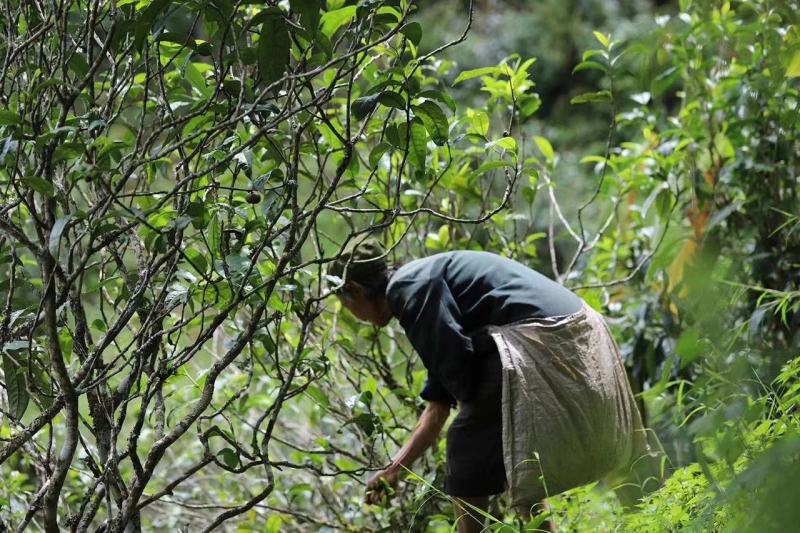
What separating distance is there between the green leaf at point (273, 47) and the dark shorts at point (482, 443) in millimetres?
1273

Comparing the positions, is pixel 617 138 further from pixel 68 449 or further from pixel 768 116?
pixel 68 449

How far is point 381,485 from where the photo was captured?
310 cm

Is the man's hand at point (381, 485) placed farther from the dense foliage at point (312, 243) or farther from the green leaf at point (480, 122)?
the green leaf at point (480, 122)

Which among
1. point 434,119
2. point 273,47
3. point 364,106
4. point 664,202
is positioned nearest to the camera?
point 273,47

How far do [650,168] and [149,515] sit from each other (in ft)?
11.2

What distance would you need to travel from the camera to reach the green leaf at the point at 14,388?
7.41 feet

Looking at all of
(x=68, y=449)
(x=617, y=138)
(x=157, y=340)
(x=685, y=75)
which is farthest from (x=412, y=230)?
(x=617, y=138)

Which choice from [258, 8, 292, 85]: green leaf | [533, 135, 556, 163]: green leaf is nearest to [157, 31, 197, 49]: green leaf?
[258, 8, 292, 85]: green leaf

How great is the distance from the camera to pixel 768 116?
439cm

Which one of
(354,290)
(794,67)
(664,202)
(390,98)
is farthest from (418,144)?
(664,202)

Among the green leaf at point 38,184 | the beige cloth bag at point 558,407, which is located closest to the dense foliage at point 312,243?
the green leaf at point 38,184

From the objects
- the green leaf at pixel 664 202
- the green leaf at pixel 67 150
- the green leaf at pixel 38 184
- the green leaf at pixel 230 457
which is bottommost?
the green leaf at pixel 230 457

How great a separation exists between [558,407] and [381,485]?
62 centimetres

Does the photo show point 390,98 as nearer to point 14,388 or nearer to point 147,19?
point 147,19
